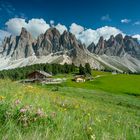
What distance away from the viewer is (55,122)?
6.05 meters

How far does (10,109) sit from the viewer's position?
5.87 metres

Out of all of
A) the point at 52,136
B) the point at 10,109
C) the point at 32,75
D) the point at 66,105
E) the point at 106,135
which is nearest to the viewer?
the point at 52,136

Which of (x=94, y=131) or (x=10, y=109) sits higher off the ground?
(x=10, y=109)

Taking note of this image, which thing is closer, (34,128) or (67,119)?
(34,128)

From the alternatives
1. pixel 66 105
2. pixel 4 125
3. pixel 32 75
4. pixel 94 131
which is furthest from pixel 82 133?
pixel 32 75

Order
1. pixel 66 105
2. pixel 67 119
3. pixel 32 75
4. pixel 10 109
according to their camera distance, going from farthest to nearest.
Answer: pixel 32 75 → pixel 66 105 → pixel 67 119 → pixel 10 109

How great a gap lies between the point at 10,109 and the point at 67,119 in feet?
4.35

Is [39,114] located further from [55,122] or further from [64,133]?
[64,133]

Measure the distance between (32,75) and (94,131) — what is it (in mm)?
168547

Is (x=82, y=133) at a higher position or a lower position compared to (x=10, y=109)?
lower

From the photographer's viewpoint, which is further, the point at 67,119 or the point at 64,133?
the point at 67,119

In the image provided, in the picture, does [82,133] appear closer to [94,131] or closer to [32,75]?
[94,131]

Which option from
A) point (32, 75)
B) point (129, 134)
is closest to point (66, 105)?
point (129, 134)

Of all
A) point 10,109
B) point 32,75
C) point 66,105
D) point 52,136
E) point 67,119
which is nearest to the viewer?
point 52,136
